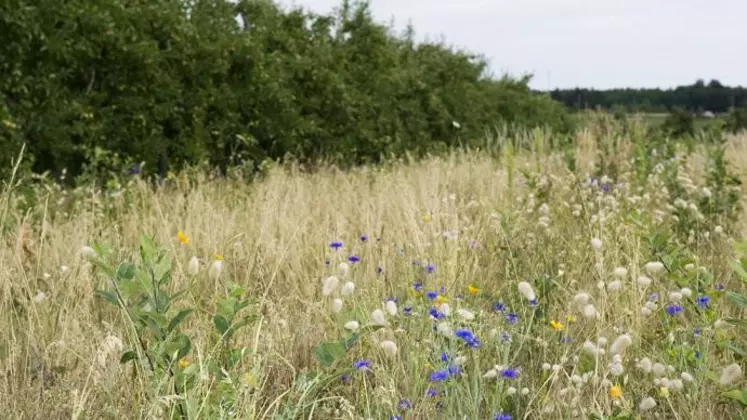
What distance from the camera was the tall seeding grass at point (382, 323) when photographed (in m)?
2.18

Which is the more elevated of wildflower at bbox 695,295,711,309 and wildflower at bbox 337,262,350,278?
wildflower at bbox 337,262,350,278

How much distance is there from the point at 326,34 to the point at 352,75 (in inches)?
28.2

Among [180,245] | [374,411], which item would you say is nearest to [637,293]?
[374,411]

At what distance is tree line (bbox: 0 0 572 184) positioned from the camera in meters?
7.03

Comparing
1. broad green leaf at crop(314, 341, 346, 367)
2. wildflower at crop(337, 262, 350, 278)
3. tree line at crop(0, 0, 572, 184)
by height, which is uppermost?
tree line at crop(0, 0, 572, 184)

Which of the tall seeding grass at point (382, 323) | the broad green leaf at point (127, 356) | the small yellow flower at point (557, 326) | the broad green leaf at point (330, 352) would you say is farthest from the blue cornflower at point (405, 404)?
the broad green leaf at point (127, 356)

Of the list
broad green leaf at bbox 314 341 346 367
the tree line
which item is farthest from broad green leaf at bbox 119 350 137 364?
the tree line

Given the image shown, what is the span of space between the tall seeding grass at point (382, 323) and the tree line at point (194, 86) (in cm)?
261

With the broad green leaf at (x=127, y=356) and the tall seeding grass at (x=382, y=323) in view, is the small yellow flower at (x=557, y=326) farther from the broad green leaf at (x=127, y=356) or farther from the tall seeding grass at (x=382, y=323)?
the broad green leaf at (x=127, y=356)

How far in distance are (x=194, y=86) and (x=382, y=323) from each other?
6.35 m

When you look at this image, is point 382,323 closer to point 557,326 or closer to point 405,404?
point 405,404

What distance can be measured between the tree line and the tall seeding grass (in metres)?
2.61

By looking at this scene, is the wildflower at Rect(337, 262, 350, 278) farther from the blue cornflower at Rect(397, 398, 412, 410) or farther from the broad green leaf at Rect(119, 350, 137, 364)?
the broad green leaf at Rect(119, 350, 137, 364)

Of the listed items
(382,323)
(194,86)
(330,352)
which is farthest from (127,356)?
(194,86)
